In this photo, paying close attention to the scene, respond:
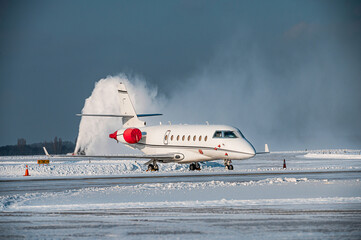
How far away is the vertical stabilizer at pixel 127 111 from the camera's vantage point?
47.3 m

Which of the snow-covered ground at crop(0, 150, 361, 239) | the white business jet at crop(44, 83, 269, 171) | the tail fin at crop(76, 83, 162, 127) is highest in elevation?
the tail fin at crop(76, 83, 162, 127)

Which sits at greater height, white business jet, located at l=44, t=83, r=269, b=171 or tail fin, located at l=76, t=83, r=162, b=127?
tail fin, located at l=76, t=83, r=162, b=127

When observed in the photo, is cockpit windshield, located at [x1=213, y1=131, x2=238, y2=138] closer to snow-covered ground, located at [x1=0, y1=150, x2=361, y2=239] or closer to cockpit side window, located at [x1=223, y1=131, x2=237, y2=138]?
cockpit side window, located at [x1=223, y1=131, x2=237, y2=138]

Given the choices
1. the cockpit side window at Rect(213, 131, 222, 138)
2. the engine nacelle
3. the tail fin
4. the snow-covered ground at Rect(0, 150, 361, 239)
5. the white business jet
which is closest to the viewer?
the snow-covered ground at Rect(0, 150, 361, 239)

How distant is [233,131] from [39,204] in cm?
2298

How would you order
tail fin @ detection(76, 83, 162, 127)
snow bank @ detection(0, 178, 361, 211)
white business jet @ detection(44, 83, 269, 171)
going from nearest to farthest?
snow bank @ detection(0, 178, 361, 211) < white business jet @ detection(44, 83, 269, 171) < tail fin @ detection(76, 83, 162, 127)

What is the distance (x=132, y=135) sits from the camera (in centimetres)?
4425

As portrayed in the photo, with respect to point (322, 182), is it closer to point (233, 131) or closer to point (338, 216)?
point (338, 216)

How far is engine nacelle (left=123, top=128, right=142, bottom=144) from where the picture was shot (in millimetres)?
44250

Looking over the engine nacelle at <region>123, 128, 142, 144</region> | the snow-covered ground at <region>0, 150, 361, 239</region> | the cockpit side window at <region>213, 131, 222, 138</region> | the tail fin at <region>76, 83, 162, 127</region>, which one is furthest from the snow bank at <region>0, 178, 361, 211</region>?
the tail fin at <region>76, 83, 162, 127</region>

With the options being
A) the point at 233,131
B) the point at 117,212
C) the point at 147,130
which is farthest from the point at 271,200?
the point at 147,130

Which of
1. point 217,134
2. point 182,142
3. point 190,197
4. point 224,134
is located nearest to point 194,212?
point 190,197

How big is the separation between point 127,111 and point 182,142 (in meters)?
8.59

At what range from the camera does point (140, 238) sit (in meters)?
10.4
